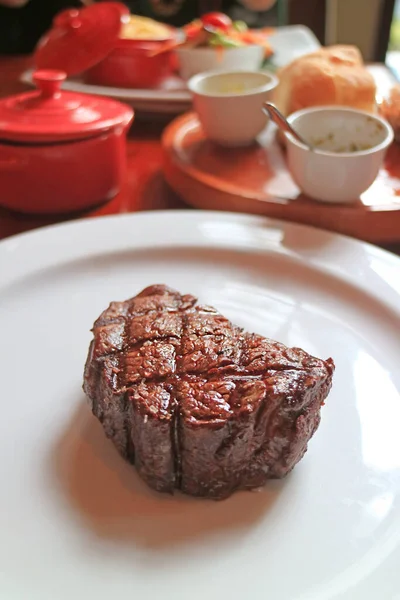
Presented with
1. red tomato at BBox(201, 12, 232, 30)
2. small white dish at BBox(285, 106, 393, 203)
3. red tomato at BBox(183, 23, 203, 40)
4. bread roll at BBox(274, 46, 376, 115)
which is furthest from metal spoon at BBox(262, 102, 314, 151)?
red tomato at BBox(201, 12, 232, 30)

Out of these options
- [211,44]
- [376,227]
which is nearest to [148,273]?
[376,227]

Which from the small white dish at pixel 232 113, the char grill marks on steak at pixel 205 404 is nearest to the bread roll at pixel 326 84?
the small white dish at pixel 232 113

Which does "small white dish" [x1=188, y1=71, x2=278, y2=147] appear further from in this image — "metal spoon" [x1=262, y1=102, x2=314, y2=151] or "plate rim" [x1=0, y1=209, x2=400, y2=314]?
"plate rim" [x1=0, y1=209, x2=400, y2=314]

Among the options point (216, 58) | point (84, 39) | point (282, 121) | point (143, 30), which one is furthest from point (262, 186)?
point (143, 30)

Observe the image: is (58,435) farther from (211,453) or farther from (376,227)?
(376,227)

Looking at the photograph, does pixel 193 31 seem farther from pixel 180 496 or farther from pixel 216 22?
pixel 180 496
